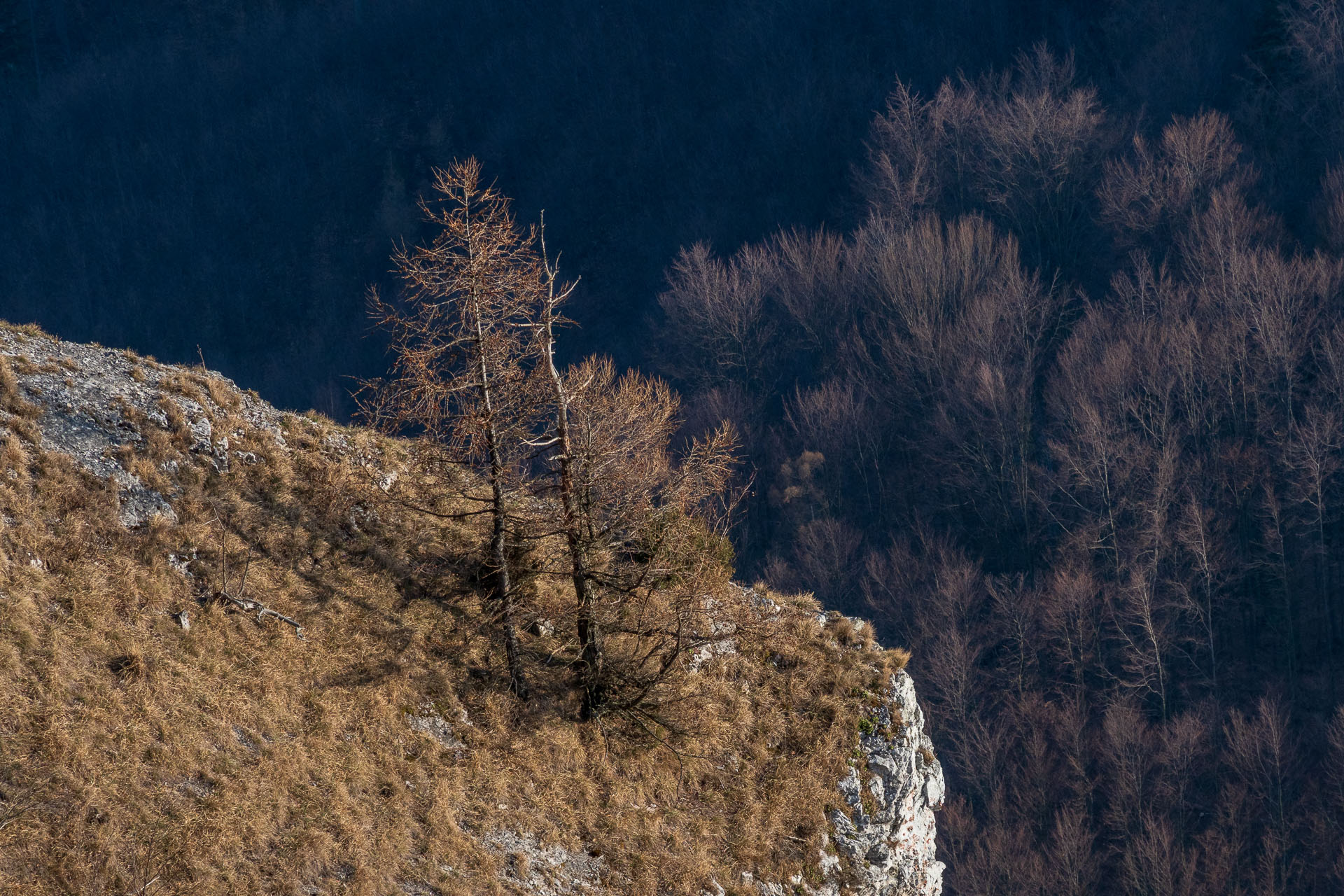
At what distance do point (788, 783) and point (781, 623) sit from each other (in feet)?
12.2

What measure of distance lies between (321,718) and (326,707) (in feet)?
0.62

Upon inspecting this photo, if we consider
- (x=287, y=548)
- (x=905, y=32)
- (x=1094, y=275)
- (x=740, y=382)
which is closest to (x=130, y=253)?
(x=740, y=382)

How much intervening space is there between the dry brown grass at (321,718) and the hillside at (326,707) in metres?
0.04

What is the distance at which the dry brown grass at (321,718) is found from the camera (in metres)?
13.8

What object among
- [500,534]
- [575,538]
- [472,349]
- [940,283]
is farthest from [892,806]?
[940,283]

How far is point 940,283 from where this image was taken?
71375mm

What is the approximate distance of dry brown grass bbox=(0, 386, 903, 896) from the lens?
1381 centimetres

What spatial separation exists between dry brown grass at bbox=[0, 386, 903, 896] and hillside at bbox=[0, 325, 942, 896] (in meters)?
0.04

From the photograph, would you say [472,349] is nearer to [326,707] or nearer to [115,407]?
[326,707]

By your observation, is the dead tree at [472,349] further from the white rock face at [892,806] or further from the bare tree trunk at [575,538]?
the white rock face at [892,806]

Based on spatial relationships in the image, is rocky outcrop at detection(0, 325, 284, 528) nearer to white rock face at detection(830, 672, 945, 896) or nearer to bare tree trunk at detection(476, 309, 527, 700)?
bare tree trunk at detection(476, 309, 527, 700)

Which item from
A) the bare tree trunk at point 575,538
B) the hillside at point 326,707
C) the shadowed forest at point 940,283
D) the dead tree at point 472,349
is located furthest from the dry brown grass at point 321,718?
the shadowed forest at point 940,283

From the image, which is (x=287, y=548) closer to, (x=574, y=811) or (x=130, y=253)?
(x=574, y=811)

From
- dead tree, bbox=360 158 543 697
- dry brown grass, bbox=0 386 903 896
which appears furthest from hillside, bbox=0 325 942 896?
dead tree, bbox=360 158 543 697
